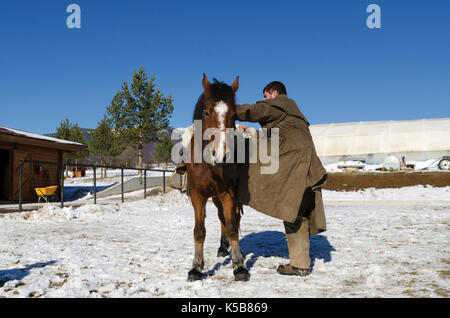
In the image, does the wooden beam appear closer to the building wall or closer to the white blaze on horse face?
the building wall

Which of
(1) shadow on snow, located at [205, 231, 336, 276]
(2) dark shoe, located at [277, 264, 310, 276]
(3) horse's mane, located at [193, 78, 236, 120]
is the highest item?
(3) horse's mane, located at [193, 78, 236, 120]

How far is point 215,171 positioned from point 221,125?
0.58 metres

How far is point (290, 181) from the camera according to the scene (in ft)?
12.2

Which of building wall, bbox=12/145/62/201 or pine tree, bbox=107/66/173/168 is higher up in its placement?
pine tree, bbox=107/66/173/168

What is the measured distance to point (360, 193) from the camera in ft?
59.2

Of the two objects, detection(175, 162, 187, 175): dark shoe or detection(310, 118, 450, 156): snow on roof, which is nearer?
detection(175, 162, 187, 175): dark shoe

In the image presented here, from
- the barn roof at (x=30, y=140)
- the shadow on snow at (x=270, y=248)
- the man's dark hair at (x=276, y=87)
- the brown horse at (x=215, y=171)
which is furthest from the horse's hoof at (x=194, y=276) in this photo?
the barn roof at (x=30, y=140)

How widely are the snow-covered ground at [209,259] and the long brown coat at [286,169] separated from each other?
0.79 m

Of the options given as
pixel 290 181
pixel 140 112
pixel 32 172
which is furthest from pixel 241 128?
pixel 140 112

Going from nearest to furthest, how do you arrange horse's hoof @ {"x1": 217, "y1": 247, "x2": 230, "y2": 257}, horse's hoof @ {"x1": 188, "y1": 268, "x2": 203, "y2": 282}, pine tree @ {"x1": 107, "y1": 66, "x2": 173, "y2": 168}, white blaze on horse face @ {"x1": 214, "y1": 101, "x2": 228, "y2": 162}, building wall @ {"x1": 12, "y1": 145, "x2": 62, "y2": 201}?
white blaze on horse face @ {"x1": 214, "y1": 101, "x2": 228, "y2": 162} → horse's hoof @ {"x1": 188, "y1": 268, "x2": 203, "y2": 282} → horse's hoof @ {"x1": 217, "y1": 247, "x2": 230, "y2": 257} → building wall @ {"x1": 12, "y1": 145, "x2": 62, "y2": 201} → pine tree @ {"x1": 107, "y1": 66, "x2": 173, "y2": 168}

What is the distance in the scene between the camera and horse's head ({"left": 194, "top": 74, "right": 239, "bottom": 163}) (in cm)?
320

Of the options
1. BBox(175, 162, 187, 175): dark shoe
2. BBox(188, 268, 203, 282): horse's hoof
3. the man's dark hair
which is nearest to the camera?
BBox(188, 268, 203, 282): horse's hoof

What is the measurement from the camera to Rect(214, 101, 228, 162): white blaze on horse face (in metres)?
3.16

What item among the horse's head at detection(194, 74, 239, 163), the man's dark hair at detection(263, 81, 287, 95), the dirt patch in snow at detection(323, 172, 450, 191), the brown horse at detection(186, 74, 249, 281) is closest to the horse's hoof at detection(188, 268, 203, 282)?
the brown horse at detection(186, 74, 249, 281)
